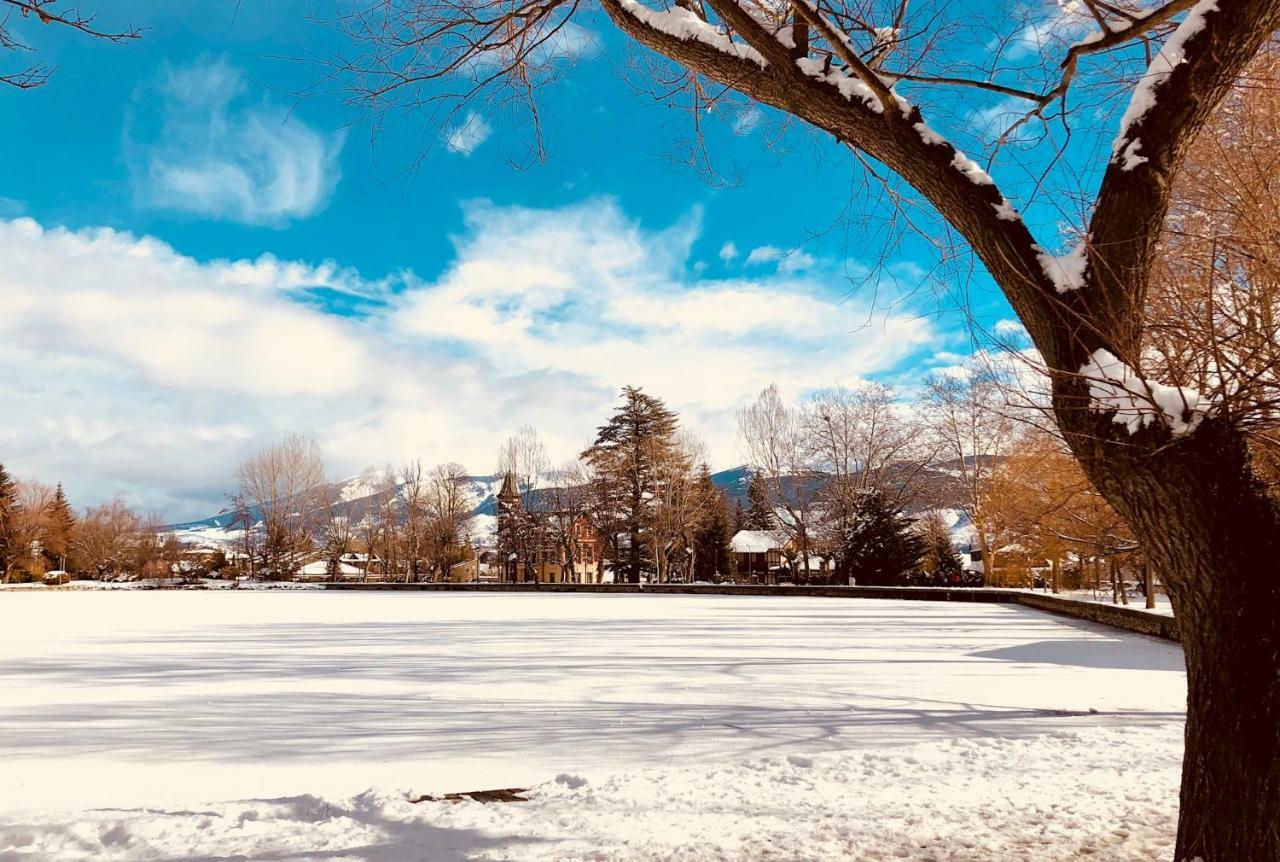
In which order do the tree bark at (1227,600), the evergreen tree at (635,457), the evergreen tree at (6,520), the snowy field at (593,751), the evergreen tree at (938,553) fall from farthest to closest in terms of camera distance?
the evergreen tree at (6,520)
the evergreen tree at (635,457)
the evergreen tree at (938,553)
the snowy field at (593,751)
the tree bark at (1227,600)

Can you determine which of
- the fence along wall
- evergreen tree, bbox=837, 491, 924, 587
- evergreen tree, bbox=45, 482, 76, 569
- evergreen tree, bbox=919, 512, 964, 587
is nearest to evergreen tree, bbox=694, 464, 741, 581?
evergreen tree, bbox=919, 512, 964, 587

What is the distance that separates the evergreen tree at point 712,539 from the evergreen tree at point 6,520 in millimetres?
43046

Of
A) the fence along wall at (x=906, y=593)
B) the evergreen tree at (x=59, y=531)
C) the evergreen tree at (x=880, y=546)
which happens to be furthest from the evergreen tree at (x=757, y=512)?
the evergreen tree at (x=59, y=531)

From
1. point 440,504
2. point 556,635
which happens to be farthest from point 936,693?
point 440,504

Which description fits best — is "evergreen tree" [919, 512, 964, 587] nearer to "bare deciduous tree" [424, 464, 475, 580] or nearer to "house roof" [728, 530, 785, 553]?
"house roof" [728, 530, 785, 553]

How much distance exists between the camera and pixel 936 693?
771 cm

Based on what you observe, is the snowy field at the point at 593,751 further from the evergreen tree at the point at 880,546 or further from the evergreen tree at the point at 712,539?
the evergreen tree at the point at 712,539

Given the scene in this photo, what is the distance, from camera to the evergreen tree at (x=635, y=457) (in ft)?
143

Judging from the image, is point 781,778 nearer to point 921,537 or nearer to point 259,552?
point 921,537

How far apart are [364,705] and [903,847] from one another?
16.9 ft

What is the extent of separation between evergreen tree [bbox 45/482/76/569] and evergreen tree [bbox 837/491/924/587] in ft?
196

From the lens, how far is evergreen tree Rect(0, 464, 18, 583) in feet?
170

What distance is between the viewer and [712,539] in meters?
48.8

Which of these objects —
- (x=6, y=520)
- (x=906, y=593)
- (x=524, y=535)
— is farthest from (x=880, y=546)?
(x=6, y=520)
